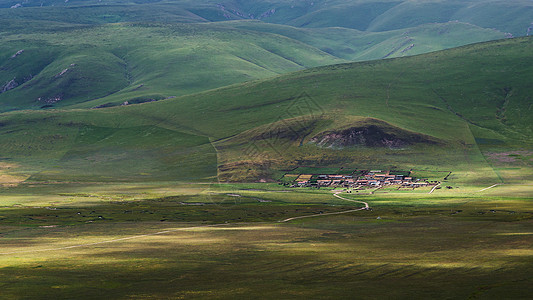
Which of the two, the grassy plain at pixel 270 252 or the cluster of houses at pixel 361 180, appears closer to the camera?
the grassy plain at pixel 270 252

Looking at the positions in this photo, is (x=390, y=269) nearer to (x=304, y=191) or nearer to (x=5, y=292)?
(x=5, y=292)

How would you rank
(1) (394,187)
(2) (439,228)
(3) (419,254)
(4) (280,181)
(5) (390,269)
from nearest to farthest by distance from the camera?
1. (5) (390,269)
2. (3) (419,254)
3. (2) (439,228)
4. (1) (394,187)
5. (4) (280,181)

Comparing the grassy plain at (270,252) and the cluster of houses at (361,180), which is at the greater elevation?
the grassy plain at (270,252)

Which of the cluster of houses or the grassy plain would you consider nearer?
the grassy plain

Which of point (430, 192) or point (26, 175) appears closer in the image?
point (430, 192)

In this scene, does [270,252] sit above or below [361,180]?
above

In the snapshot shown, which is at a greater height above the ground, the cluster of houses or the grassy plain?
the grassy plain

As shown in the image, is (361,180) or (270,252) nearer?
(270,252)

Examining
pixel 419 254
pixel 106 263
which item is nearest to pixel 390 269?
pixel 419 254
